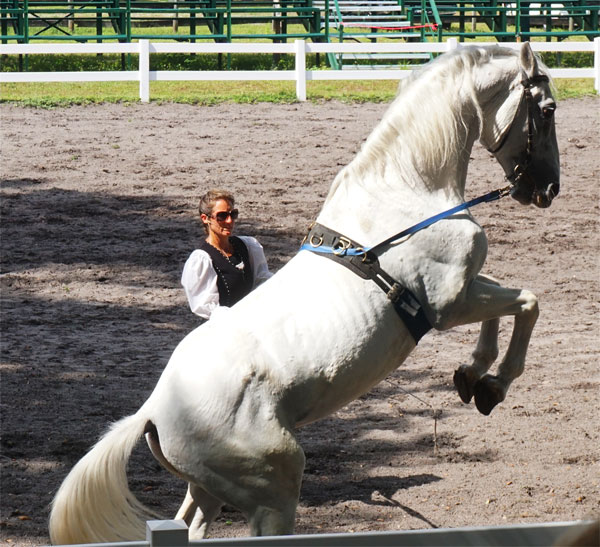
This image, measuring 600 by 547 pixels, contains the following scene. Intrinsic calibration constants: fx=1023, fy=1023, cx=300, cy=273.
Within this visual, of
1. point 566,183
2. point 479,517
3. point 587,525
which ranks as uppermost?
point 587,525

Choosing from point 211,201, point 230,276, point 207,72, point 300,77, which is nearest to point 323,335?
point 230,276

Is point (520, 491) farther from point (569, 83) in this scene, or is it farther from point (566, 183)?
point (569, 83)

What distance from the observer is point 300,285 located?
13.0 ft

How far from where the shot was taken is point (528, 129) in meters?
4.43

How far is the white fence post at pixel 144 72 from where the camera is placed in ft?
52.7

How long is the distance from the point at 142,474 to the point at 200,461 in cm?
230

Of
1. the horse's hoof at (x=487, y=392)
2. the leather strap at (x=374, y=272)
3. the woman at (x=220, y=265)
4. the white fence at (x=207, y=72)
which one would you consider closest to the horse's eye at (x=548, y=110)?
the leather strap at (x=374, y=272)

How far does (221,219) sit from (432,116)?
4.57 ft

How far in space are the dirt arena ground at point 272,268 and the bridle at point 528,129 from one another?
5.88 ft

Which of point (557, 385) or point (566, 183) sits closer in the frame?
point (557, 385)

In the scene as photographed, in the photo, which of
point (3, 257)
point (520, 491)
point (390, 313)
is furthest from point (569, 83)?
point (390, 313)

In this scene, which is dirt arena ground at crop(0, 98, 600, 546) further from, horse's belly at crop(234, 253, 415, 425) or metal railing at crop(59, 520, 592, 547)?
horse's belly at crop(234, 253, 415, 425)

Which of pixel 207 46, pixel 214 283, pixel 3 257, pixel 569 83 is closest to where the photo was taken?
pixel 214 283

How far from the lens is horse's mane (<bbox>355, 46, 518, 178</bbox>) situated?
4.25m
